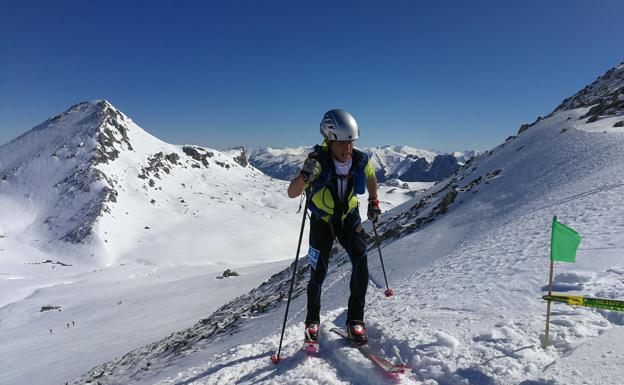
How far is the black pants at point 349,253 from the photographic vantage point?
20.3 ft

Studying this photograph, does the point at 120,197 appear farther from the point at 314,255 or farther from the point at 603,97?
the point at 314,255

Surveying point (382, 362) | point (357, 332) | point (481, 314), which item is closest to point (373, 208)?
point (357, 332)

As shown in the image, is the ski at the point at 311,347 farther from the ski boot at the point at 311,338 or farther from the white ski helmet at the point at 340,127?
the white ski helmet at the point at 340,127

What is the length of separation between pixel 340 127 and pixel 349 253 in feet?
6.66

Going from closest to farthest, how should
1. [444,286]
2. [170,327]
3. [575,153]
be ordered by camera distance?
[444,286]
[575,153]
[170,327]

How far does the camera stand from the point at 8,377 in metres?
18.9

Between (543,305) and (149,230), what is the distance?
104m

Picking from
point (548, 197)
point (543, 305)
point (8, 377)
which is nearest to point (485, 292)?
point (543, 305)

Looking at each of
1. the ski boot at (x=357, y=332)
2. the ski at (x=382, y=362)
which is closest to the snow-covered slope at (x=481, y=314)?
the ski at (x=382, y=362)

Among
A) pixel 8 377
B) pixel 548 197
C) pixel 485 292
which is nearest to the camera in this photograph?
pixel 485 292

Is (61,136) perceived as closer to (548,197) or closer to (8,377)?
(8,377)

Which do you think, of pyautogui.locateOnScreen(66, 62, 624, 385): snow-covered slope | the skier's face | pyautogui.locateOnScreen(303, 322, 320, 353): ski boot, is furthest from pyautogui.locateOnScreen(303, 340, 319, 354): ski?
the skier's face

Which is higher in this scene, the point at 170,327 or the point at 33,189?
the point at 33,189

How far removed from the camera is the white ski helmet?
5.96 metres
